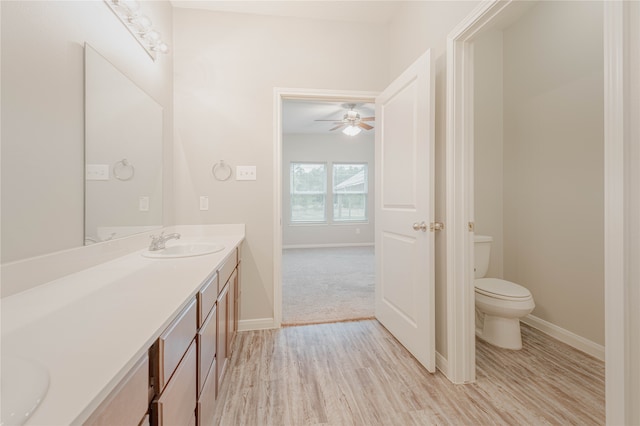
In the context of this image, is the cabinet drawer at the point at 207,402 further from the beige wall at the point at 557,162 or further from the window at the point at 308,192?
the window at the point at 308,192

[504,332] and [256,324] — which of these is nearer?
[504,332]

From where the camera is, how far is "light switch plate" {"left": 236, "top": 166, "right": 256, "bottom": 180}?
92.6 inches

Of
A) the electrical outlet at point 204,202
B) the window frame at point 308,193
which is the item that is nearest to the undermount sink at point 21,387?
the electrical outlet at point 204,202

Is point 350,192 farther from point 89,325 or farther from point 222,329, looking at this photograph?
point 89,325

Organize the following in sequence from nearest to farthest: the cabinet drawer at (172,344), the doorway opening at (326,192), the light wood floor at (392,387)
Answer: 1. the cabinet drawer at (172,344)
2. the light wood floor at (392,387)
3. the doorway opening at (326,192)

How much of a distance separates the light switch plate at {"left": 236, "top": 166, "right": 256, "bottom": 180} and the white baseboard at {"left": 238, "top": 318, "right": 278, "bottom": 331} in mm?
1234

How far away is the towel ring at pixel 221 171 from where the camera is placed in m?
2.32

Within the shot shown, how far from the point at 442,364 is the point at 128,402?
5.85 ft

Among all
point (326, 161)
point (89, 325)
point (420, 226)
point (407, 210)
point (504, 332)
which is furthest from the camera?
point (326, 161)

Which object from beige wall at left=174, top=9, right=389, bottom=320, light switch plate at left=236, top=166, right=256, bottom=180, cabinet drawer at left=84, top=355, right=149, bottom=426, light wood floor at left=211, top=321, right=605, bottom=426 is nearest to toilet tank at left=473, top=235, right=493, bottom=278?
light wood floor at left=211, top=321, right=605, bottom=426

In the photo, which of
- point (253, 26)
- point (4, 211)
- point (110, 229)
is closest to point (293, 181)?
point (253, 26)

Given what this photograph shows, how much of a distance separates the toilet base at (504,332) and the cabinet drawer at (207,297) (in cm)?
203

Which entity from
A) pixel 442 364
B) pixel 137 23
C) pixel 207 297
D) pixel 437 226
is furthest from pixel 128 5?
pixel 442 364

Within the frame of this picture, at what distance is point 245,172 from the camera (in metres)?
2.36
